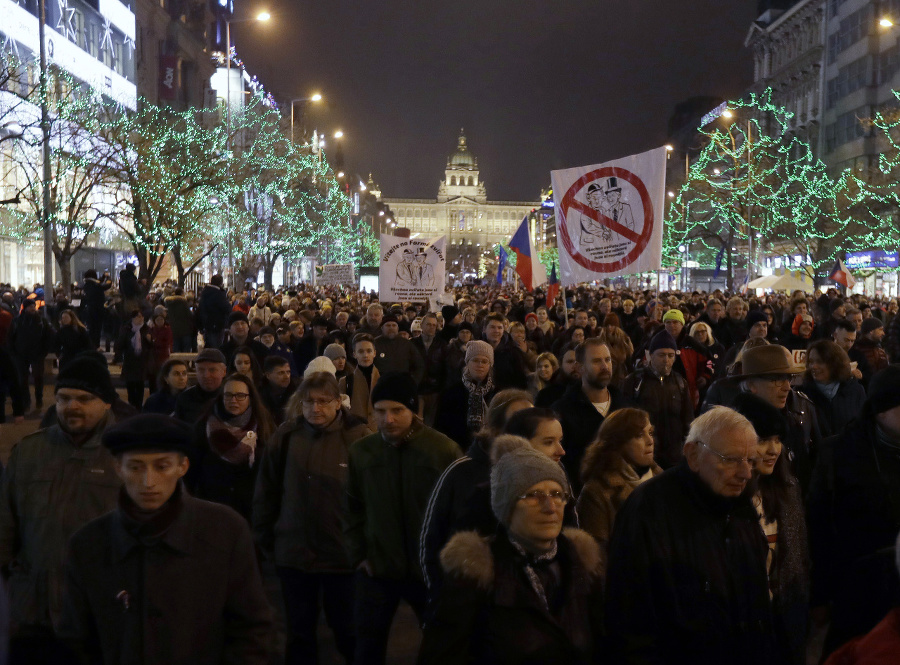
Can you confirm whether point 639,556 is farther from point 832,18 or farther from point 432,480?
point 832,18

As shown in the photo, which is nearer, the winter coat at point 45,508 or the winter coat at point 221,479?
the winter coat at point 45,508

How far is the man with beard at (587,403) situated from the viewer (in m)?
6.20

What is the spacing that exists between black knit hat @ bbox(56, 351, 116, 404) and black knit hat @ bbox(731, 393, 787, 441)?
102 inches

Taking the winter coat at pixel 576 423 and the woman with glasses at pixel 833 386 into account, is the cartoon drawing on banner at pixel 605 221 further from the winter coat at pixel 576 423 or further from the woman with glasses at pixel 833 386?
A: the winter coat at pixel 576 423

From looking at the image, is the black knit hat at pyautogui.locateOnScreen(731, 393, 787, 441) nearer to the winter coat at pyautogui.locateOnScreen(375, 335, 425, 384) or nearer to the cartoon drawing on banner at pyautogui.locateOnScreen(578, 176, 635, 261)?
the cartoon drawing on banner at pyautogui.locateOnScreen(578, 176, 635, 261)

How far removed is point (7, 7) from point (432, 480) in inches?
1243

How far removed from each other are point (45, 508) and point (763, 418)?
9.36 feet

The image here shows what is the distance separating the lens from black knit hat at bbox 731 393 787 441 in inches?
167

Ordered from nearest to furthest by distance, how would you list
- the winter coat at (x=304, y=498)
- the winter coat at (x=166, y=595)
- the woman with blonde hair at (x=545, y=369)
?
1. the winter coat at (x=166, y=595)
2. the winter coat at (x=304, y=498)
3. the woman with blonde hair at (x=545, y=369)

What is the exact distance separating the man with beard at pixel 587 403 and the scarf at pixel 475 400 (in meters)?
1.28

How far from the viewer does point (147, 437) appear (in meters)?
3.31

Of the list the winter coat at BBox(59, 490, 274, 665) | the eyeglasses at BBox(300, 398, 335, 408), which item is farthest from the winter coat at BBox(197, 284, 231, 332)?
the winter coat at BBox(59, 490, 274, 665)

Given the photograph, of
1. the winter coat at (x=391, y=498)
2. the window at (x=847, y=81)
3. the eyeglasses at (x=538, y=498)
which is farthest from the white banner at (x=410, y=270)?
the window at (x=847, y=81)

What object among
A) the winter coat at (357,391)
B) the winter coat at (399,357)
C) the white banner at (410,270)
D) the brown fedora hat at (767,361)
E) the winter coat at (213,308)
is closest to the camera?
the brown fedora hat at (767,361)
